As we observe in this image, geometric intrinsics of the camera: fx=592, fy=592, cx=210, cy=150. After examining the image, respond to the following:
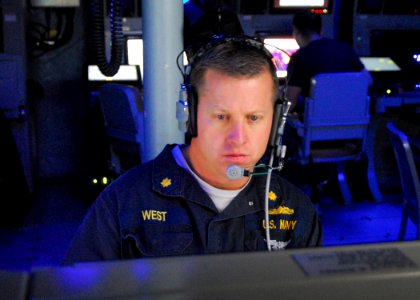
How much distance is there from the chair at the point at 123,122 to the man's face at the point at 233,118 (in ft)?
8.89

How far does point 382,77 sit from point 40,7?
3.01 m

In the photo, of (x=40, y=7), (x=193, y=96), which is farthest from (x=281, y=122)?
(x=40, y=7)

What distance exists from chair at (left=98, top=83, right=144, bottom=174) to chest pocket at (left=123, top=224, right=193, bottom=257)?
8.96 feet

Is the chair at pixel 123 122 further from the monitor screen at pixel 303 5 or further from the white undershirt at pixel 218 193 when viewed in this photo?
the white undershirt at pixel 218 193

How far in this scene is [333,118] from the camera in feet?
13.6

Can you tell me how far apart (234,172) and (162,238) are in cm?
23

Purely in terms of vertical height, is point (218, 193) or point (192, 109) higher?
point (192, 109)

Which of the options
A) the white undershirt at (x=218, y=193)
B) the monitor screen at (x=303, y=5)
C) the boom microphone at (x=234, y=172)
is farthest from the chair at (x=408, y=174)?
the monitor screen at (x=303, y=5)

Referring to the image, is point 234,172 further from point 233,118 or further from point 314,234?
point 314,234

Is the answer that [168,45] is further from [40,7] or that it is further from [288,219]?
[40,7]

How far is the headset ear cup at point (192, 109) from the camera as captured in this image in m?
1.37

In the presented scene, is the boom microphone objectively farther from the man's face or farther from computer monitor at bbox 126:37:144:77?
computer monitor at bbox 126:37:144:77

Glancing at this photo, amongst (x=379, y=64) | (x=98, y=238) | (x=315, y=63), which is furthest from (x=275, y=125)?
(x=379, y=64)

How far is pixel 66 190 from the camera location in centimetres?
511
